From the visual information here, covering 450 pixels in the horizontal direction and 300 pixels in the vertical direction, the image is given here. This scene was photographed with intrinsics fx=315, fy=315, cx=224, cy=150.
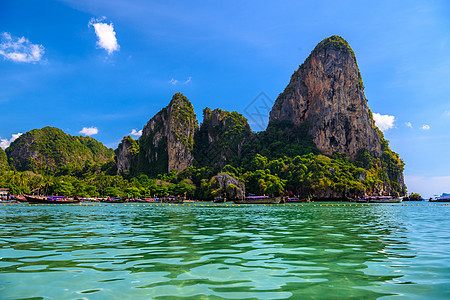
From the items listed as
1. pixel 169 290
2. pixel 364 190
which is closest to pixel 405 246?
pixel 169 290

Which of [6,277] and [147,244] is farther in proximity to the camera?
[147,244]

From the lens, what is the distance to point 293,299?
6.28 meters

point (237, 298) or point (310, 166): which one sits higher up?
point (310, 166)

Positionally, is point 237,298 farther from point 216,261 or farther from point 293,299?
point 216,261

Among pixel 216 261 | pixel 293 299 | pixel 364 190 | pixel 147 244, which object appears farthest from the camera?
pixel 364 190

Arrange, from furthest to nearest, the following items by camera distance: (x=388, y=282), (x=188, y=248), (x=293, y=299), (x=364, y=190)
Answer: (x=364, y=190)
(x=188, y=248)
(x=388, y=282)
(x=293, y=299)

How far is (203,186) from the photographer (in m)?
160

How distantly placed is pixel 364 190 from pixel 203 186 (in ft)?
268

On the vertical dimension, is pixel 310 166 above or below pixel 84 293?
above

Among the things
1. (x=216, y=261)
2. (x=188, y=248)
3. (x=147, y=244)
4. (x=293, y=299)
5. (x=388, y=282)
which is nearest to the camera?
(x=293, y=299)

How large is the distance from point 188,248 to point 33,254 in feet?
18.1

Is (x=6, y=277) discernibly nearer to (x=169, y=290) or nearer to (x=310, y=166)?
(x=169, y=290)

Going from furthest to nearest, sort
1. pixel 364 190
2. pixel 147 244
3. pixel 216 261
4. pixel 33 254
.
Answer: pixel 364 190 < pixel 147 244 < pixel 33 254 < pixel 216 261

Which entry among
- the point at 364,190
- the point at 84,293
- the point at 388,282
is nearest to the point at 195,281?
the point at 84,293
